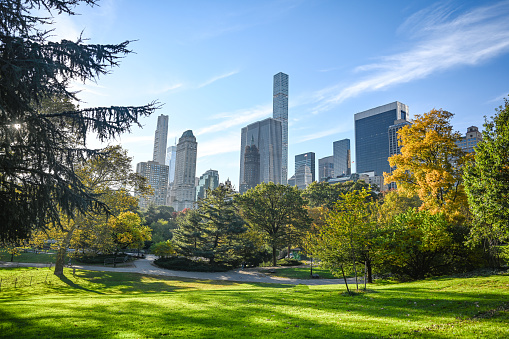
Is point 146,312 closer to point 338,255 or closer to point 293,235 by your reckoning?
point 338,255

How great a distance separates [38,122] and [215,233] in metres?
27.7

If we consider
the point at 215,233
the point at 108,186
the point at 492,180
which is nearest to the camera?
the point at 492,180

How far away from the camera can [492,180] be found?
44.1 ft

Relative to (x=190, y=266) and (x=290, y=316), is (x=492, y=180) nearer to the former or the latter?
(x=290, y=316)

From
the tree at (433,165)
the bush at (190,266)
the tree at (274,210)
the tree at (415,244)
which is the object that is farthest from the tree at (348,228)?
the tree at (274,210)

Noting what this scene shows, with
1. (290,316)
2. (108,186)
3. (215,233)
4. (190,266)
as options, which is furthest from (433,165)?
(108,186)

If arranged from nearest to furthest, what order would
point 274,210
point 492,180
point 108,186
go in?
point 492,180 → point 108,186 → point 274,210

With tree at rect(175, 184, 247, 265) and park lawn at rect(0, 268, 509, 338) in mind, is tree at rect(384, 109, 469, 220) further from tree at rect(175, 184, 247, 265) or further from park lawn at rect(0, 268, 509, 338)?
tree at rect(175, 184, 247, 265)

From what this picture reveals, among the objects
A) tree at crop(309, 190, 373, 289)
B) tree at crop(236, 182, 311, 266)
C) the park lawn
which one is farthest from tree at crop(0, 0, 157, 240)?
tree at crop(236, 182, 311, 266)

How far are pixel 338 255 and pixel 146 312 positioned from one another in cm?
1040

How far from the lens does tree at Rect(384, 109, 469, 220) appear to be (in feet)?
71.5

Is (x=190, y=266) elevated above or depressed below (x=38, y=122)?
below

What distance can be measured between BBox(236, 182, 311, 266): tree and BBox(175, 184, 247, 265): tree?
16.0ft

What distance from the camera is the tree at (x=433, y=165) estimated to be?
2178 cm
